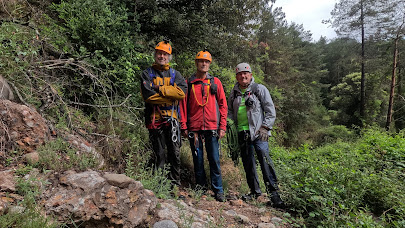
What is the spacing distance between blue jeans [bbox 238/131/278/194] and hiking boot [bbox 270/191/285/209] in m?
0.08

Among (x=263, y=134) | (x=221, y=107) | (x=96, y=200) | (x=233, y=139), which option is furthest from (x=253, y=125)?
(x=96, y=200)

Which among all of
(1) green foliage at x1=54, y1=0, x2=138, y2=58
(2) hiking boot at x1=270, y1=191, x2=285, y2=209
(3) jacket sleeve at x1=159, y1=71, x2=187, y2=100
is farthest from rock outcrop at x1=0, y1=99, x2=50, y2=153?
(2) hiking boot at x1=270, y1=191, x2=285, y2=209

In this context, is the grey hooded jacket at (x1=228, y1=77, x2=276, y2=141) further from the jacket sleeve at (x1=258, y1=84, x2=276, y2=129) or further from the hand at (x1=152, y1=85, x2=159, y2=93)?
the hand at (x1=152, y1=85, x2=159, y2=93)

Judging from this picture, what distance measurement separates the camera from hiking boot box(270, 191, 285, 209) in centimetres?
348

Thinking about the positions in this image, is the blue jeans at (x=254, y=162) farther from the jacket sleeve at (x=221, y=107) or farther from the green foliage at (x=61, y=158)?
the green foliage at (x=61, y=158)

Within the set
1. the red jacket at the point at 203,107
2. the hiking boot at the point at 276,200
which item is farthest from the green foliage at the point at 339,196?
the red jacket at the point at 203,107

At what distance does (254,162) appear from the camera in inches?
153

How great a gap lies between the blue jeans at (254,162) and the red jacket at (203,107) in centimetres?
49

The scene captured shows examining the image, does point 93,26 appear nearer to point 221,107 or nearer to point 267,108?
point 221,107

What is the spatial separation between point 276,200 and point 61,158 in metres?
3.07

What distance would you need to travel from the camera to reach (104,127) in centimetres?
398

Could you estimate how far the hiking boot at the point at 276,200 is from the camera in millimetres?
3483

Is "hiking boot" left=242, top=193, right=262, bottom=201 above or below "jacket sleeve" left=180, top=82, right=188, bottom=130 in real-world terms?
below

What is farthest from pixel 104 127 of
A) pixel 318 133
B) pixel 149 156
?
pixel 318 133
